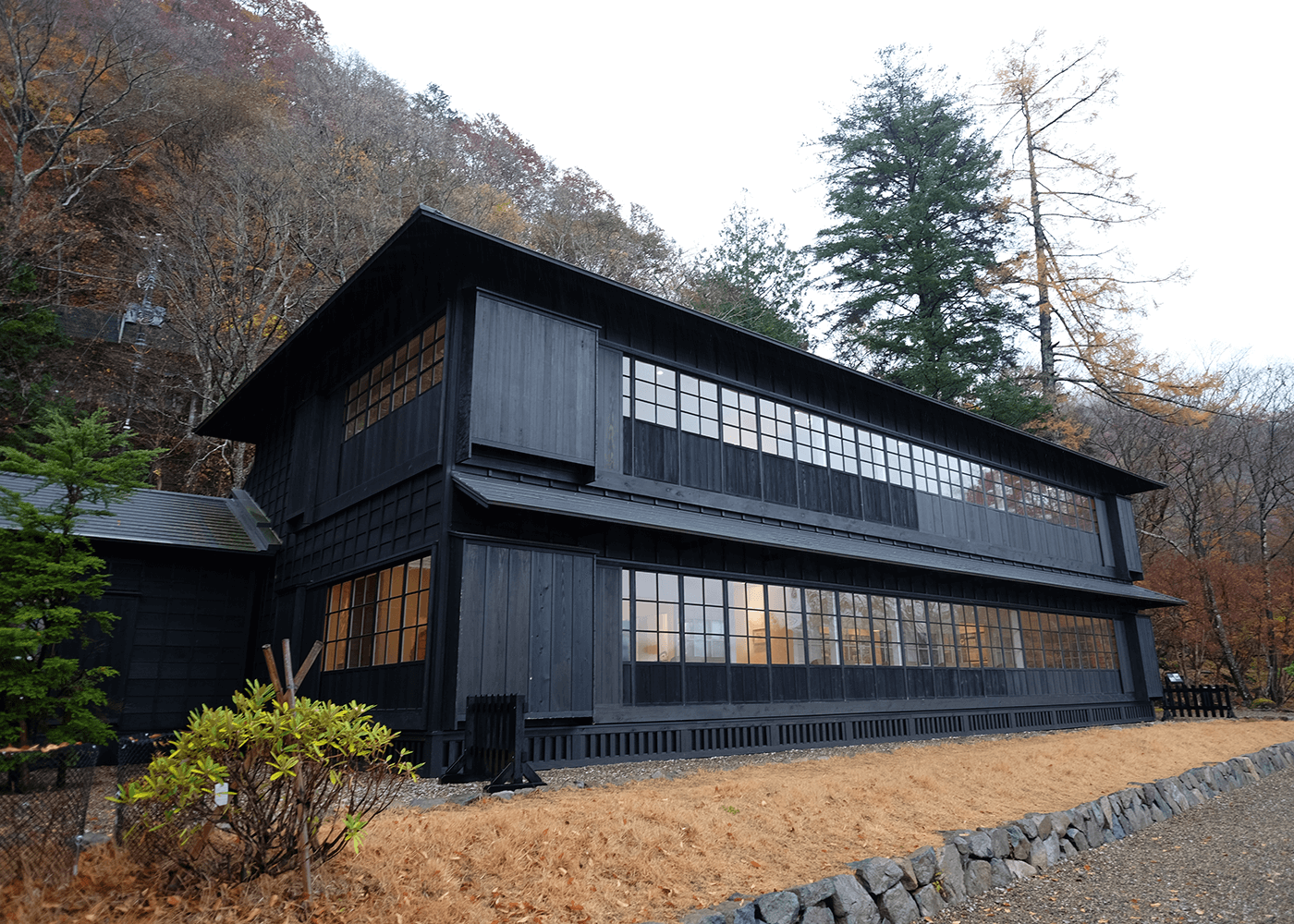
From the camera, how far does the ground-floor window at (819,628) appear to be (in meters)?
10.1

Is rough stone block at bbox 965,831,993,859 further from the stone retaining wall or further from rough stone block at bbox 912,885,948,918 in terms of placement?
rough stone block at bbox 912,885,948,918

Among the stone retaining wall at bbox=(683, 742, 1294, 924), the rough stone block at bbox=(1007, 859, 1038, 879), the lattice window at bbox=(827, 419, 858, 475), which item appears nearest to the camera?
the stone retaining wall at bbox=(683, 742, 1294, 924)

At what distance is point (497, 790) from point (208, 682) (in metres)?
7.60

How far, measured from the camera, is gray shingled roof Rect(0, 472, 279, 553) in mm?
11445

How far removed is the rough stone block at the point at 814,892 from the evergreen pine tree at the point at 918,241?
22203 millimetres

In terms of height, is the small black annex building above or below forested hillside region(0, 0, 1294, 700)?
below

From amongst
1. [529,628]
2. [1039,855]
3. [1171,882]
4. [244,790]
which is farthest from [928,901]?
[529,628]

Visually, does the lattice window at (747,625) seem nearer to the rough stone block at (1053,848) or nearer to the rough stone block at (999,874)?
the rough stone block at (1053,848)

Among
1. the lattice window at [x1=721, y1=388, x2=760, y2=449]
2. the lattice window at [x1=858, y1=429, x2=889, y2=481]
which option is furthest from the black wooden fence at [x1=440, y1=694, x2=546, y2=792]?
the lattice window at [x1=858, y1=429, x2=889, y2=481]

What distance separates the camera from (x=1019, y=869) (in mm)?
6266

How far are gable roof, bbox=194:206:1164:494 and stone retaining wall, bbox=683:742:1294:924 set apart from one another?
6.85m

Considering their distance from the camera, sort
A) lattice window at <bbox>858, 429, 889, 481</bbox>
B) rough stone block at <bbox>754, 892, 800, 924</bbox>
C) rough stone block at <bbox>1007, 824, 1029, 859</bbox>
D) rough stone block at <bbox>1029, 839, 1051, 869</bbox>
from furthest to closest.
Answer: lattice window at <bbox>858, 429, 889, 481</bbox>, rough stone block at <bbox>1029, 839, 1051, 869</bbox>, rough stone block at <bbox>1007, 824, 1029, 859</bbox>, rough stone block at <bbox>754, 892, 800, 924</bbox>

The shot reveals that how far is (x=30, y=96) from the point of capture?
2133 centimetres

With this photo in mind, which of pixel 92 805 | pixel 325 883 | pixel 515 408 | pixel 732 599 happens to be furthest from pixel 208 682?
pixel 325 883
